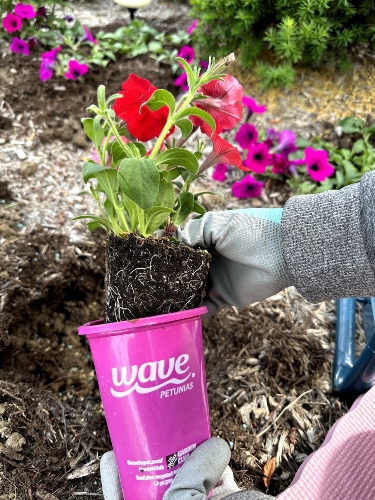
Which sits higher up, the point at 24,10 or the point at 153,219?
the point at 24,10

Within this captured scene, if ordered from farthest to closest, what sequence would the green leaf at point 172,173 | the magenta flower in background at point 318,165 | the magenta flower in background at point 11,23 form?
the magenta flower in background at point 11,23, the magenta flower in background at point 318,165, the green leaf at point 172,173

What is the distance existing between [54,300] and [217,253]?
0.66 meters

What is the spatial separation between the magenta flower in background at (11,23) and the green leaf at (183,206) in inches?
77.7

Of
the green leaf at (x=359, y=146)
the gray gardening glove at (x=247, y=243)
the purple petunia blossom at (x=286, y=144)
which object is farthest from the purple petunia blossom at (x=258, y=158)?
the gray gardening glove at (x=247, y=243)

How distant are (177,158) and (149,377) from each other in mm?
476

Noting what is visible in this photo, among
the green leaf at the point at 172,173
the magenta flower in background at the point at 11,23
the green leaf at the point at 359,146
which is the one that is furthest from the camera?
the magenta flower in background at the point at 11,23

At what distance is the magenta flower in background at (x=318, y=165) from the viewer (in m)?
1.98

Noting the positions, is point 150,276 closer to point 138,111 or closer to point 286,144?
point 138,111

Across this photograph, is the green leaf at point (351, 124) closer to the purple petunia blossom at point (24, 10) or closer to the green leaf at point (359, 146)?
the green leaf at point (359, 146)

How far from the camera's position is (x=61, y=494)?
47.8 inches

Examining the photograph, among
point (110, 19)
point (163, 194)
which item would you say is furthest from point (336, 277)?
point (110, 19)

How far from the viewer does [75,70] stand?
2.44m

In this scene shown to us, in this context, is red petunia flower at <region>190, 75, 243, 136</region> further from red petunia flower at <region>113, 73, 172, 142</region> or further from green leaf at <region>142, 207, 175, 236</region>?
green leaf at <region>142, 207, 175, 236</region>

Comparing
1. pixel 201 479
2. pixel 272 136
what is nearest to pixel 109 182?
pixel 201 479
